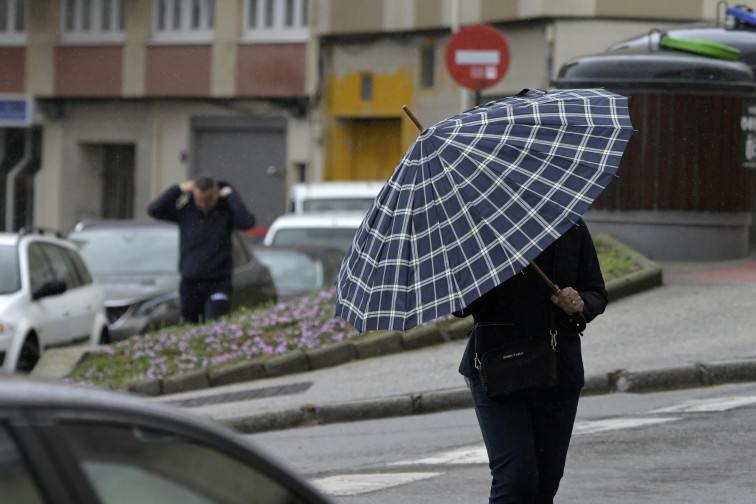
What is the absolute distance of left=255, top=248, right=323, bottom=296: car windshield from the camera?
17.0m

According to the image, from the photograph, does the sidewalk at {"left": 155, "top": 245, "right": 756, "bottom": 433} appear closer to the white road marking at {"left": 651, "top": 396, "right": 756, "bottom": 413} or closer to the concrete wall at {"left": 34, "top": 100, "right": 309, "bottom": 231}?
the white road marking at {"left": 651, "top": 396, "right": 756, "bottom": 413}

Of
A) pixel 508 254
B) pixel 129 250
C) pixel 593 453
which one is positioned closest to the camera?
pixel 508 254

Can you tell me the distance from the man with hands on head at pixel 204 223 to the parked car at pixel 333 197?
656 centimetres

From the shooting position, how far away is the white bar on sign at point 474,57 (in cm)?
1587

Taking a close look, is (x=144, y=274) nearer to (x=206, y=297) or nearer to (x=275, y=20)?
(x=206, y=297)

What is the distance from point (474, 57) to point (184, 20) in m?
19.6

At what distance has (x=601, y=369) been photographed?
1092 centimetres

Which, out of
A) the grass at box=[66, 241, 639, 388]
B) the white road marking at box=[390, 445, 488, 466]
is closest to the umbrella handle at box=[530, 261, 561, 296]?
the white road marking at box=[390, 445, 488, 466]

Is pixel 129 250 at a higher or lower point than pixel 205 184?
lower

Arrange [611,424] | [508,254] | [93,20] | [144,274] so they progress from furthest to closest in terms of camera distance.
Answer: [93,20] → [144,274] → [611,424] → [508,254]

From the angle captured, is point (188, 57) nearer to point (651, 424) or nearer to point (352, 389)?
point (352, 389)

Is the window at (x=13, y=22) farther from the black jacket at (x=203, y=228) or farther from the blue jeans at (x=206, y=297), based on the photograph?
the black jacket at (x=203, y=228)

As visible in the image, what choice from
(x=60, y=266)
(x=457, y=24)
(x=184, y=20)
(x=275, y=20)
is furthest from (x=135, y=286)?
(x=184, y=20)

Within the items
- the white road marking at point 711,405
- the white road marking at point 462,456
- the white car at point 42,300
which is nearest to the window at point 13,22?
the white car at point 42,300
